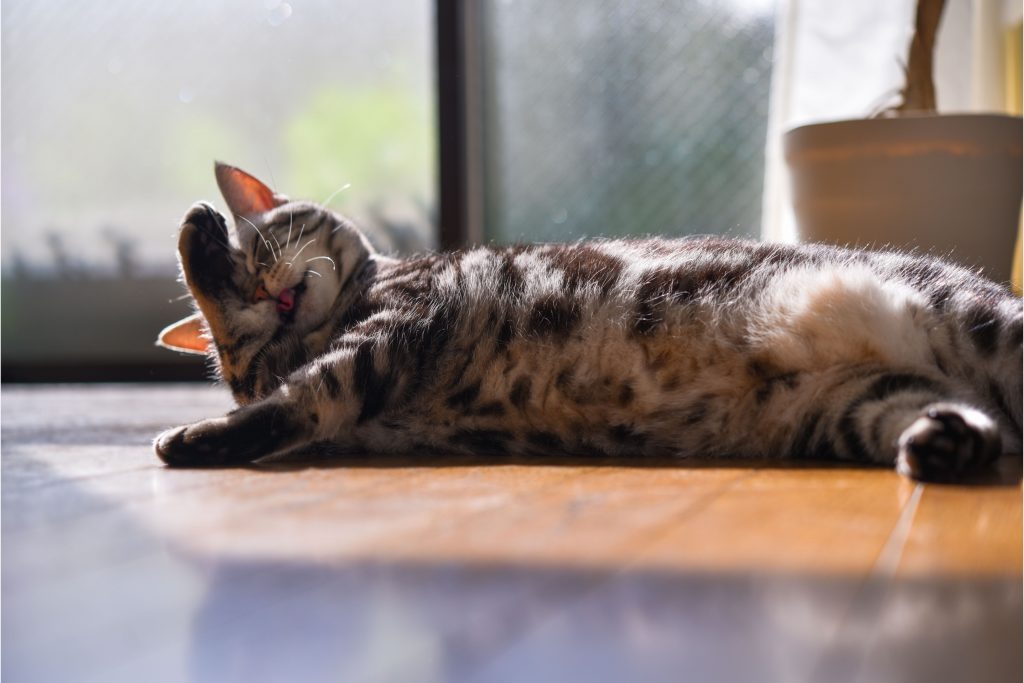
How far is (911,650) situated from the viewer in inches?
23.8

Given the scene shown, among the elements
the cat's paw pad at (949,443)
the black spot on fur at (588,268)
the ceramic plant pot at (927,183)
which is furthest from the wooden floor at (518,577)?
the ceramic plant pot at (927,183)

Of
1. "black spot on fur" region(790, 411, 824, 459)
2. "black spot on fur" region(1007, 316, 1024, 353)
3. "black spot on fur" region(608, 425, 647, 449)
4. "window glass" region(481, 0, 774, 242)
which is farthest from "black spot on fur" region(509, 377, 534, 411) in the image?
"window glass" region(481, 0, 774, 242)

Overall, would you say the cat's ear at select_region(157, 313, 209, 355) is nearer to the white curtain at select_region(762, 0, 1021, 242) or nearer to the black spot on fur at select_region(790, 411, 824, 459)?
the black spot on fur at select_region(790, 411, 824, 459)

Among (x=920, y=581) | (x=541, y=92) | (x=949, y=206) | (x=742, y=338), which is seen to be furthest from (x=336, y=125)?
(x=920, y=581)

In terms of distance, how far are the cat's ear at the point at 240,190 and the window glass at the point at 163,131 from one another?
4.63 ft

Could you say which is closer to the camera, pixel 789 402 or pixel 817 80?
pixel 789 402

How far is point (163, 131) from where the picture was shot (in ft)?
10.7

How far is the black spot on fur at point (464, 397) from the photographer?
1.38m

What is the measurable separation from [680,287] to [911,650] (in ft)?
2.66

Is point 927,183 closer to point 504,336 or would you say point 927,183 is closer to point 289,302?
point 504,336

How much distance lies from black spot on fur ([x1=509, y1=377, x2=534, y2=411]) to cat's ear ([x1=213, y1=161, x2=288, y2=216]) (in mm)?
653

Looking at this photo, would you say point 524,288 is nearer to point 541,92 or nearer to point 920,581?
point 920,581

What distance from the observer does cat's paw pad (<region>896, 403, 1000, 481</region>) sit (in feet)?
3.48

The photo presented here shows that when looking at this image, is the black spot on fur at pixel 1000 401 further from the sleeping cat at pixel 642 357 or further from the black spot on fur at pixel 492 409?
the black spot on fur at pixel 492 409
